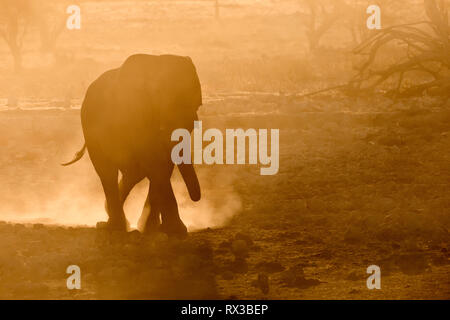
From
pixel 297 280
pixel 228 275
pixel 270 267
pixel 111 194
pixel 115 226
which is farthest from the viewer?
pixel 111 194

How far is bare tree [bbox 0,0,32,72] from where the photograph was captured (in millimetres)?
29625

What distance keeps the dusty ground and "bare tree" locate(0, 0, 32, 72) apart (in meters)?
15.4

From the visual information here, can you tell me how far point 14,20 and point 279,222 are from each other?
23604 mm

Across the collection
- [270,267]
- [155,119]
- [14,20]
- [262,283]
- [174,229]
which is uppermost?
[14,20]

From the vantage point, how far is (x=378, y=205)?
9.21 metres

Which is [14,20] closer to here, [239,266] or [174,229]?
[174,229]

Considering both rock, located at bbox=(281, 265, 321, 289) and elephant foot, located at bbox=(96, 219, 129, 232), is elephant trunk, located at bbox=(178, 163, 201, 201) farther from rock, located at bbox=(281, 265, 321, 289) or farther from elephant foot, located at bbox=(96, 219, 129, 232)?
rock, located at bbox=(281, 265, 321, 289)

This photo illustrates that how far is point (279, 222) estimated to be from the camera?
8820 millimetres

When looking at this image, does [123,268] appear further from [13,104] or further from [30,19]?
[30,19]

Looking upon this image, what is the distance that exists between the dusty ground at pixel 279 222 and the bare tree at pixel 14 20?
50.6ft

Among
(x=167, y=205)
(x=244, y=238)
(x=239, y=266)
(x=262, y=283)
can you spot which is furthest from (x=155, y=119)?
(x=262, y=283)

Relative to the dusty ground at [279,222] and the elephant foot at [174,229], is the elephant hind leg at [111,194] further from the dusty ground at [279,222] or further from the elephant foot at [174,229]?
the elephant foot at [174,229]

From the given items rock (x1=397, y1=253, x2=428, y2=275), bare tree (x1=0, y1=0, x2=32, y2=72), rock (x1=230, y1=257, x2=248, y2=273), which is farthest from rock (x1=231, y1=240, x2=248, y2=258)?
bare tree (x1=0, y1=0, x2=32, y2=72)
